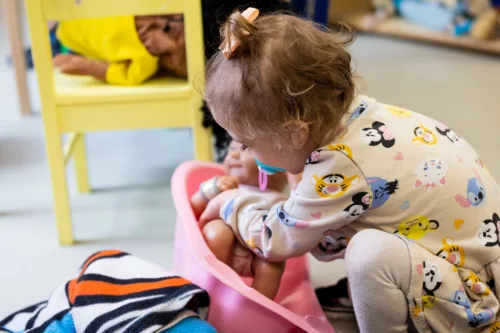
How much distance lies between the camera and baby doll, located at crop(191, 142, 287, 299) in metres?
1.01

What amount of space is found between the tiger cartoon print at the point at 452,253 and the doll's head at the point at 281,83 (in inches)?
8.8

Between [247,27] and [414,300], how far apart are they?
44 cm

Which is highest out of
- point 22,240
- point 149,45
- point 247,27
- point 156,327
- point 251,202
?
point 247,27

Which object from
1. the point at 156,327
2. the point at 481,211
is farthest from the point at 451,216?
the point at 156,327

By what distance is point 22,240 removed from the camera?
53.7 inches

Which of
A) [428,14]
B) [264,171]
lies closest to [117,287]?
[264,171]

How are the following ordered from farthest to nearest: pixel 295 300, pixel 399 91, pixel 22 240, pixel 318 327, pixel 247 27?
pixel 399 91, pixel 22 240, pixel 295 300, pixel 318 327, pixel 247 27

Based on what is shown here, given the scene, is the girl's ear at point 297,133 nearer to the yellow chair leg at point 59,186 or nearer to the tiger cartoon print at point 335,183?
the tiger cartoon print at point 335,183

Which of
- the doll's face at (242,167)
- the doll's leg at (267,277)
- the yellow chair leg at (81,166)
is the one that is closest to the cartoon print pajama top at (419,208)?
the doll's leg at (267,277)

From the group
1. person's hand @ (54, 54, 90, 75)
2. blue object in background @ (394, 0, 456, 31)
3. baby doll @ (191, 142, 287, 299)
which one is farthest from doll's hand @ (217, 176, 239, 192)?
blue object in background @ (394, 0, 456, 31)

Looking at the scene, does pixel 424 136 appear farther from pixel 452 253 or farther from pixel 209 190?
pixel 209 190

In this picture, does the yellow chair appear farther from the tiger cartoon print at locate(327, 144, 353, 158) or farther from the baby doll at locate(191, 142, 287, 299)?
the tiger cartoon print at locate(327, 144, 353, 158)

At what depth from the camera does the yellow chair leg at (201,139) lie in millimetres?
1308

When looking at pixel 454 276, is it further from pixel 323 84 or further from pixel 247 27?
pixel 247 27
